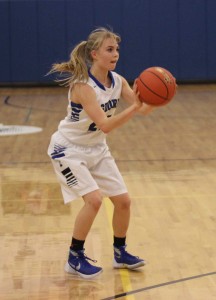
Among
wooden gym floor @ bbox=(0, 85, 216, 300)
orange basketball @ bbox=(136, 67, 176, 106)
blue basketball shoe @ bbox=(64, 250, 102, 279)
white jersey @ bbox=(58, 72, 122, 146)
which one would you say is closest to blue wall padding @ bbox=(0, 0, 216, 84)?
wooden gym floor @ bbox=(0, 85, 216, 300)

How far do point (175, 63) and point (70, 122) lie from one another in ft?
41.7

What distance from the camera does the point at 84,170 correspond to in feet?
15.5

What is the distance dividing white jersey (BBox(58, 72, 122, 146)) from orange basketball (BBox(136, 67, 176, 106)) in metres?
0.29

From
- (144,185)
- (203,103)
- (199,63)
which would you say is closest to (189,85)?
(199,63)

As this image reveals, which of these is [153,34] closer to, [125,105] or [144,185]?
[125,105]

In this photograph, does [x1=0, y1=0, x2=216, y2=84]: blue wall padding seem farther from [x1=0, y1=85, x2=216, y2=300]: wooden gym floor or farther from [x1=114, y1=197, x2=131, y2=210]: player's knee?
[x1=114, y1=197, x2=131, y2=210]: player's knee

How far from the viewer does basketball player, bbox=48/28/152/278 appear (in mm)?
4684

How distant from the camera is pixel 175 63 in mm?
17281

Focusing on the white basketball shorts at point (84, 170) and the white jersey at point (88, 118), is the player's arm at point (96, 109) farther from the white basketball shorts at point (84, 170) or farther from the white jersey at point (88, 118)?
the white basketball shorts at point (84, 170)

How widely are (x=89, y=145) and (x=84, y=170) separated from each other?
0.18m

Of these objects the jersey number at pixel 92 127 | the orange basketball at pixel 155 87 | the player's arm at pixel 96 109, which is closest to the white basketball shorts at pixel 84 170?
the jersey number at pixel 92 127

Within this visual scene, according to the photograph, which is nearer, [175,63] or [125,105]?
[125,105]

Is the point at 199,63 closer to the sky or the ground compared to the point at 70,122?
closer to the ground

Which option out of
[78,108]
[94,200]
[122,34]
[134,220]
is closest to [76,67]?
[78,108]
